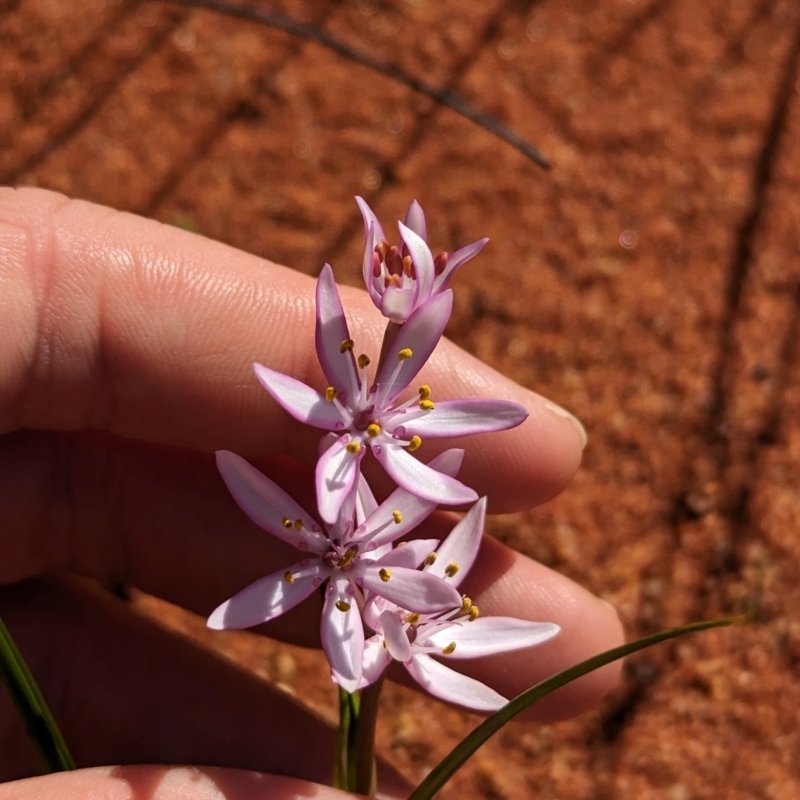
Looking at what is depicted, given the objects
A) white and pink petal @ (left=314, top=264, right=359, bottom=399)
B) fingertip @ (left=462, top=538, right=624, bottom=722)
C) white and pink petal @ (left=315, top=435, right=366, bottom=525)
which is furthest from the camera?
fingertip @ (left=462, top=538, right=624, bottom=722)

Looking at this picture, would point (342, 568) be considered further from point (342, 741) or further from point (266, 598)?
point (342, 741)

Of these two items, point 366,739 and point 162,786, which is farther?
point 366,739

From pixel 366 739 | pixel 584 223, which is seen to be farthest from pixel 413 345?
pixel 584 223

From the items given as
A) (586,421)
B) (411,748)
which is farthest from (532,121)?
(411,748)

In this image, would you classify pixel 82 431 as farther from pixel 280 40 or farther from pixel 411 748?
pixel 280 40

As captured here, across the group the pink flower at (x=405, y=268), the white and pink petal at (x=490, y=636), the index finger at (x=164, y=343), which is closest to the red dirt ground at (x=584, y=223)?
the index finger at (x=164, y=343)

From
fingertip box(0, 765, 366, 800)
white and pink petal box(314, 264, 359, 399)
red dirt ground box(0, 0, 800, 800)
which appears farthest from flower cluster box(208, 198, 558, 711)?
red dirt ground box(0, 0, 800, 800)

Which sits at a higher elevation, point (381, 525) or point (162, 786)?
point (381, 525)

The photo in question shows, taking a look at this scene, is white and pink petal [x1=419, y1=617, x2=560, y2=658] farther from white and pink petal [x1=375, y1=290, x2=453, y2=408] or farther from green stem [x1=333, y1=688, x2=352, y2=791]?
white and pink petal [x1=375, y1=290, x2=453, y2=408]
